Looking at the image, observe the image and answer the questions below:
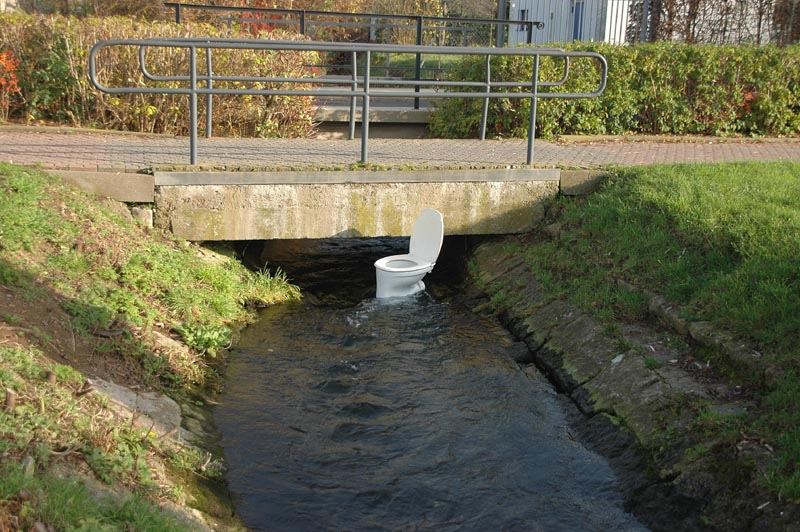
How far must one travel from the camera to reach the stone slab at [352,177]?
9.38m

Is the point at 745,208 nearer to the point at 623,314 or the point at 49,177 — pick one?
the point at 623,314

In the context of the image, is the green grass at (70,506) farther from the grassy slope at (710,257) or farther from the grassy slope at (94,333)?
the grassy slope at (710,257)

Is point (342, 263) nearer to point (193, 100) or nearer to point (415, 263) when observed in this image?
point (415, 263)

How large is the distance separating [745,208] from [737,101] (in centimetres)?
602

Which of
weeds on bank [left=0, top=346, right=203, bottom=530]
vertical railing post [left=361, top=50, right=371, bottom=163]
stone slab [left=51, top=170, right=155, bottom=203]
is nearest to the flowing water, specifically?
weeds on bank [left=0, top=346, right=203, bottom=530]

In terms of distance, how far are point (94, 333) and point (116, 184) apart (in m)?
2.56

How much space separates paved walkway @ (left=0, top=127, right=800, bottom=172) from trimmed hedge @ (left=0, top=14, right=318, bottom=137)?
1.98 feet

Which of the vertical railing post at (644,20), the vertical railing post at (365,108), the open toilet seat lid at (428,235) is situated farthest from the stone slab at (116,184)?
the vertical railing post at (644,20)

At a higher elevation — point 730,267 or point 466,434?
point 730,267

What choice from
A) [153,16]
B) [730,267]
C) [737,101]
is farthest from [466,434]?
[153,16]

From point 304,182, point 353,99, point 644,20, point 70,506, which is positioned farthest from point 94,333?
point 644,20

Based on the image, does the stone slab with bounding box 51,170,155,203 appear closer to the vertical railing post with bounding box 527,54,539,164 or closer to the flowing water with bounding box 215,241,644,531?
the flowing water with bounding box 215,241,644,531

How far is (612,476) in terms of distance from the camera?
632 cm

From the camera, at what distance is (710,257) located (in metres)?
7.97
